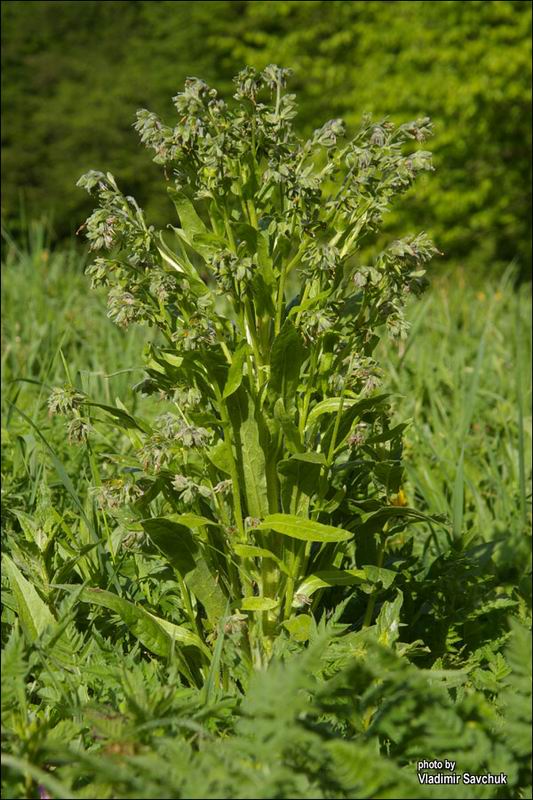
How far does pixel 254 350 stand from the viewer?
1882mm

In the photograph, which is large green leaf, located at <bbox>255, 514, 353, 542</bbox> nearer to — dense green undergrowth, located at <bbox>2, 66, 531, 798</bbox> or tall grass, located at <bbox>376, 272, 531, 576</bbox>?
dense green undergrowth, located at <bbox>2, 66, 531, 798</bbox>

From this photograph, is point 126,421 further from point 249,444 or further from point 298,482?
point 298,482

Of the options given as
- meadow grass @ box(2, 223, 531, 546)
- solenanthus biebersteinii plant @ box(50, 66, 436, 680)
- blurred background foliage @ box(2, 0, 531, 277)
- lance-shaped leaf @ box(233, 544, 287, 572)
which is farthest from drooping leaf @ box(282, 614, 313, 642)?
blurred background foliage @ box(2, 0, 531, 277)

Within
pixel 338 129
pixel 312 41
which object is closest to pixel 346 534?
pixel 338 129

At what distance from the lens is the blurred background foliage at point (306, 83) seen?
36.6ft

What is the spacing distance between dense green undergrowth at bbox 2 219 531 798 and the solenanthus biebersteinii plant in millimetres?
116

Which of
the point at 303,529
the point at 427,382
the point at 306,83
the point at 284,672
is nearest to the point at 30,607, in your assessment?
the point at 303,529

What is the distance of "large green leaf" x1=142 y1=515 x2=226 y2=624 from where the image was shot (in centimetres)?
177

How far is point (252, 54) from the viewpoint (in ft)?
48.4

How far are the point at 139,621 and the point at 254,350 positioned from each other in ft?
1.97

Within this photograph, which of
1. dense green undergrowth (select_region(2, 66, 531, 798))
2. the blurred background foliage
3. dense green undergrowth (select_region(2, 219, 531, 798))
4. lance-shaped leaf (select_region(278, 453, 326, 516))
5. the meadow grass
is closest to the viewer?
dense green undergrowth (select_region(2, 219, 531, 798))

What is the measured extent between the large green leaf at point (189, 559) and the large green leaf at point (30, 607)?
0.92ft

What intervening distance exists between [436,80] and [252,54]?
4731 mm

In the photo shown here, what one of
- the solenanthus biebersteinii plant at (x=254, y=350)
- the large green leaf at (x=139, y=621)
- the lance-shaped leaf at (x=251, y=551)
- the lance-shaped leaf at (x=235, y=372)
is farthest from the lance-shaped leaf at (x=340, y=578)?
the lance-shaped leaf at (x=235, y=372)
